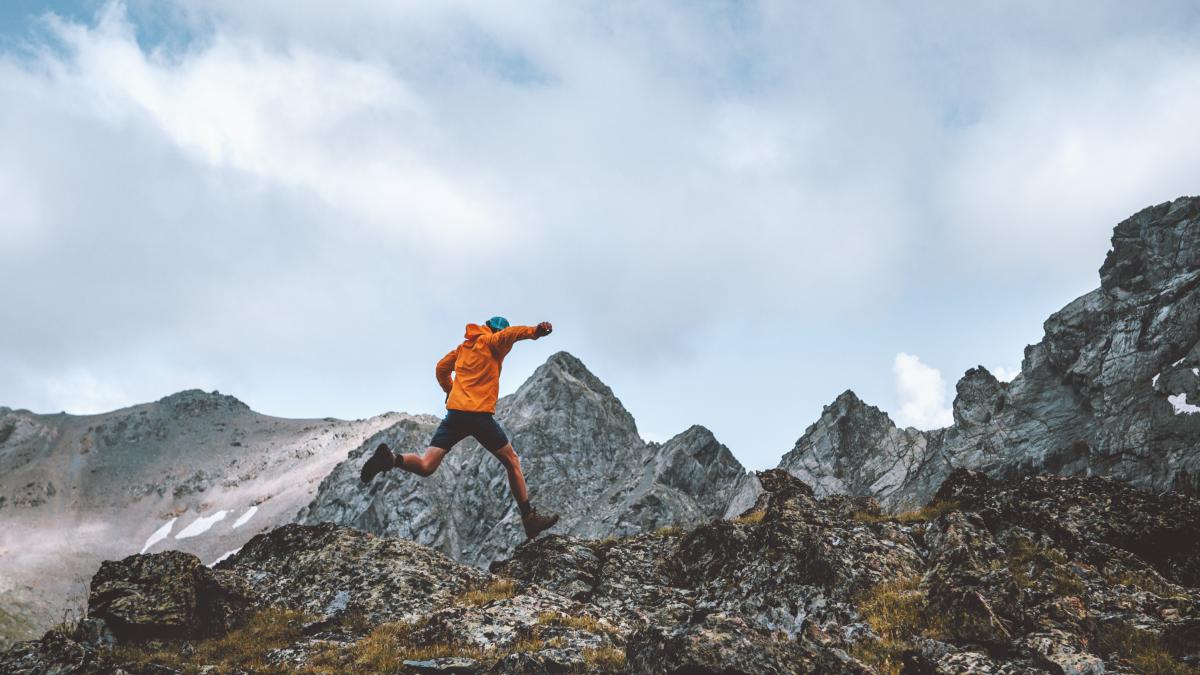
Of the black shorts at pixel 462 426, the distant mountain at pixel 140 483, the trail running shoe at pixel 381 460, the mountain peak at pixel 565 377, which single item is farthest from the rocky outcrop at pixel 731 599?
the distant mountain at pixel 140 483

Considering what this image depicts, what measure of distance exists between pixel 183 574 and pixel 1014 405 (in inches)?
4009

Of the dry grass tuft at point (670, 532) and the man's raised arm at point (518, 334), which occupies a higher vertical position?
the man's raised arm at point (518, 334)

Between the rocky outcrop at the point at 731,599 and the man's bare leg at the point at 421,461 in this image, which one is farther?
the man's bare leg at the point at 421,461

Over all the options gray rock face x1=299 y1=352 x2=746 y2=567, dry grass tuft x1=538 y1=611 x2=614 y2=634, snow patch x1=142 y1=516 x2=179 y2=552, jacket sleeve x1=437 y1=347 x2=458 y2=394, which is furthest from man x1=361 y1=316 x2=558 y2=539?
snow patch x1=142 y1=516 x2=179 y2=552

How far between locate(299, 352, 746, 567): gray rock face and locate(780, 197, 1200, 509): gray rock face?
17955mm

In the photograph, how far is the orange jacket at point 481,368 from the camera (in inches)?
492

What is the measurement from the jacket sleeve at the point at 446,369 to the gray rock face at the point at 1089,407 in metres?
80.5

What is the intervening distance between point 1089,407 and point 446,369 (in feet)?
310

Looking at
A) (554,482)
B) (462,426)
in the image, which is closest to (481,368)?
(462,426)

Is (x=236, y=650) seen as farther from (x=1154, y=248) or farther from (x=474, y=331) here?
(x=1154, y=248)

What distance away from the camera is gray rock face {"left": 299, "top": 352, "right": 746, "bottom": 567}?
85000mm

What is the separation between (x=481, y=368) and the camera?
12.7 metres

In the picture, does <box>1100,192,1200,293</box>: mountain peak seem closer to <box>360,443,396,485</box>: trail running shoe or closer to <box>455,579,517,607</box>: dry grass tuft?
<box>455,579,517,607</box>: dry grass tuft

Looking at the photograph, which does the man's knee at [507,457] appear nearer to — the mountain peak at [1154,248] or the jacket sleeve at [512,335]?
the jacket sleeve at [512,335]
